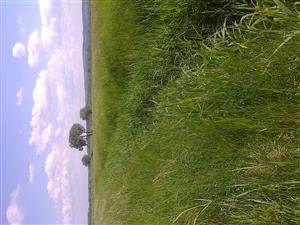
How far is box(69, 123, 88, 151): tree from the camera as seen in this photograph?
22.6 m

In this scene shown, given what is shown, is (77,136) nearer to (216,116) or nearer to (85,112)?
(85,112)

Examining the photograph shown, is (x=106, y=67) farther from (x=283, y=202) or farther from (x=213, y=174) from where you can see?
(x=283, y=202)

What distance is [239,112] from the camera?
248cm

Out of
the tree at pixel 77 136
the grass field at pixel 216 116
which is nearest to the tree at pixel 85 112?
the tree at pixel 77 136

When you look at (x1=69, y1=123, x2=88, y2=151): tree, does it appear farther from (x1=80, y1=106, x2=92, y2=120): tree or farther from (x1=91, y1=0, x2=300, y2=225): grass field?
(x1=91, y1=0, x2=300, y2=225): grass field

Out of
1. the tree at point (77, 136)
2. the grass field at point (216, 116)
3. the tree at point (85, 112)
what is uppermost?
the grass field at point (216, 116)

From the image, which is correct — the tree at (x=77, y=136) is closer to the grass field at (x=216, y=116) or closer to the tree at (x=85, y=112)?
the tree at (x=85, y=112)

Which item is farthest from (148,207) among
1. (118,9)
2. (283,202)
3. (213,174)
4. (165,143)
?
(118,9)

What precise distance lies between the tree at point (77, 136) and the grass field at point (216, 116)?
1745cm

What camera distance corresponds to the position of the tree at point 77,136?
22.6 m

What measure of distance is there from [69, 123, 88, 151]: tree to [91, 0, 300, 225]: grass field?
1745cm

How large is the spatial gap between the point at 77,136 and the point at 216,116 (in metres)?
20.4

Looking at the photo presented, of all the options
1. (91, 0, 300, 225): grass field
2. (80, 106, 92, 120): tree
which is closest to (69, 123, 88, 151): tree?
(80, 106, 92, 120): tree

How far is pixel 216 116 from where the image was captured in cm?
269
